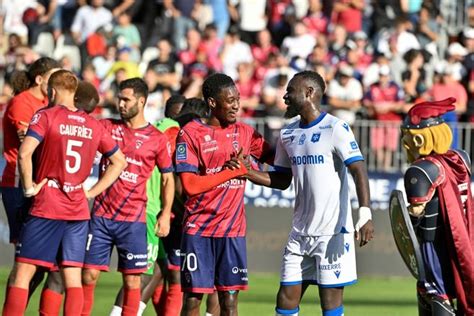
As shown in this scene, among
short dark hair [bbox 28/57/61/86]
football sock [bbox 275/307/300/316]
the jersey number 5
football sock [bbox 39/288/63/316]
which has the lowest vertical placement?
football sock [bbox 39/288/63/316]

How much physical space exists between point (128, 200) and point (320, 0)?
12.5 m

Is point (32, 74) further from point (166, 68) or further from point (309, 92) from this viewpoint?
point (166, 68)

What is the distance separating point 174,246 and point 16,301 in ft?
7.02

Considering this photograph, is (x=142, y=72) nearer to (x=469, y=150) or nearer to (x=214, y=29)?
(x=214, y=29)

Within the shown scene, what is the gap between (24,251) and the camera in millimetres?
10445

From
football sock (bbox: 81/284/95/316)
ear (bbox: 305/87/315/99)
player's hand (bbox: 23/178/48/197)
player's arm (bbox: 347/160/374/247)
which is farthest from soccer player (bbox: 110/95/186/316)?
player's arm (bbox: 347/160/374/247)

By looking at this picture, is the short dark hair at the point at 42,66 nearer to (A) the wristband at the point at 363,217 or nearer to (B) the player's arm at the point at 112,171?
(B) the player's arm at the point at 112,171

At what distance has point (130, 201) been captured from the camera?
11.6 meters

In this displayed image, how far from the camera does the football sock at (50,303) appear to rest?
11.1 metres

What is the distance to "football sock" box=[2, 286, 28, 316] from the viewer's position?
1047 cm

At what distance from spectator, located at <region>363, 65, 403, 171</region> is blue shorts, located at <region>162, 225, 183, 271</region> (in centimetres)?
769

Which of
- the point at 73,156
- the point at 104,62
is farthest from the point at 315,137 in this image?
the point at 104,62

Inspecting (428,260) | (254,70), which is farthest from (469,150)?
(428,260)

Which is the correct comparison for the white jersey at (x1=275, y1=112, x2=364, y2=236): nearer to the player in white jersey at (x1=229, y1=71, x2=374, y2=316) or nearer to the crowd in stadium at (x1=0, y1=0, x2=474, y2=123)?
the player in white jersey at (x1=229, y1=71, x2=374, y2=316)
